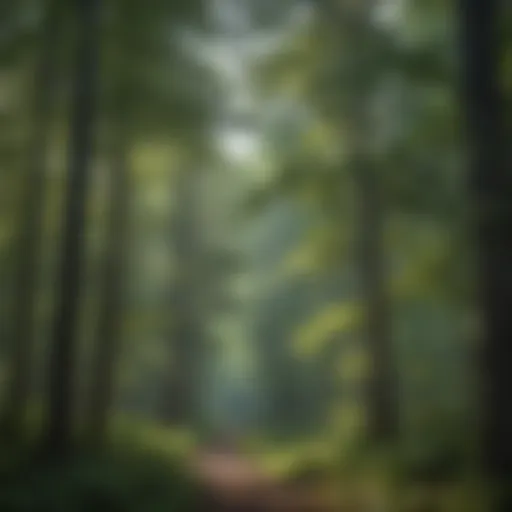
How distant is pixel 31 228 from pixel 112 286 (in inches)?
32.8

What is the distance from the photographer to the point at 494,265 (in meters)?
4.97

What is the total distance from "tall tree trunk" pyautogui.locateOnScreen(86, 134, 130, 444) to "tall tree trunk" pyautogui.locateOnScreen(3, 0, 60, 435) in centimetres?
53

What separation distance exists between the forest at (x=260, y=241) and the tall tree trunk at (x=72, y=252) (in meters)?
0.02

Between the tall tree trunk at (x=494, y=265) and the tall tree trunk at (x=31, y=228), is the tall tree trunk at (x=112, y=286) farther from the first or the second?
the tall tree trunk at (x=494, y=265)

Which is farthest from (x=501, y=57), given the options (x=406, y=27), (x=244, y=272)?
(x=244, y=272)

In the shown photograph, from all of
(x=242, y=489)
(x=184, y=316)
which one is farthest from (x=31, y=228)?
(x=242, y=489)

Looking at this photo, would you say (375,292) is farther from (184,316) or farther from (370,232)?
(184,316)

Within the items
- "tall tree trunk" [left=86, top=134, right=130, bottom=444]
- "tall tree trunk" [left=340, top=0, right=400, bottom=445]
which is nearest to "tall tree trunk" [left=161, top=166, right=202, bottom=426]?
"tall tree trunk" [left=86, top=134, right=130, bottom=444]

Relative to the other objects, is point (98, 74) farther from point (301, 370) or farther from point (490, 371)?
point (490, 371)

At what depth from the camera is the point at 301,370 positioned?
6.80 metres

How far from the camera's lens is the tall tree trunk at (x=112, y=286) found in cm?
606

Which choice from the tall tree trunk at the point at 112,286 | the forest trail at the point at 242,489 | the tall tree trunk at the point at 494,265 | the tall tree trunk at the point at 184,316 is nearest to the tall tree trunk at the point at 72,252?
the tall tree trunk at the point at 112,286

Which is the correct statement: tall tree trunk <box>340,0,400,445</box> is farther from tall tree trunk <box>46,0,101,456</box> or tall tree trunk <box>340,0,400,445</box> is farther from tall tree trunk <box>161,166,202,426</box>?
tall tree trunk <box>46,0,101,456</box>

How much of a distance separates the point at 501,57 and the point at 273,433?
3113 millimetres
